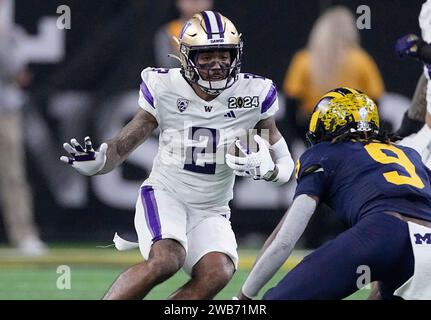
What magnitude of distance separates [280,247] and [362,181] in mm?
473

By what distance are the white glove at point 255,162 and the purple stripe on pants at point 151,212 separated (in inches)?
17.1

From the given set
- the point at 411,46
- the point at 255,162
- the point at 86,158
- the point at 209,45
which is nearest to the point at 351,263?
the point at 255,162

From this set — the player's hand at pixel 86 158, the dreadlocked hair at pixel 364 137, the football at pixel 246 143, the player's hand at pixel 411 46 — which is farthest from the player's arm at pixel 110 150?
the player's hand at pixel 411 46

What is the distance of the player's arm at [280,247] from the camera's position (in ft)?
17.2

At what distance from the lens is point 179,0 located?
9.81 m

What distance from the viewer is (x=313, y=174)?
212 inches

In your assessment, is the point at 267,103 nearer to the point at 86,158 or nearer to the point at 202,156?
the point at 202,156

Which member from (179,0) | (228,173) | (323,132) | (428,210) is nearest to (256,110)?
(228,173)

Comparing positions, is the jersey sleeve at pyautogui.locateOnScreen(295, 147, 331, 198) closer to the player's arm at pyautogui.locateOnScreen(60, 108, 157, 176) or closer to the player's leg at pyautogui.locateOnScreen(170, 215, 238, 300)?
the player's leg at pyautogui.locateOnScreen(170, 215, 238, 300)

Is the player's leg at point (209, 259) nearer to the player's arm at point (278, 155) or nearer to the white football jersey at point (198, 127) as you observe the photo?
the white football jersey at point (198, 127)

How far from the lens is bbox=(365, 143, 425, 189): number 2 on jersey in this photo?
539 cm

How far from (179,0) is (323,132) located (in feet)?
14.4

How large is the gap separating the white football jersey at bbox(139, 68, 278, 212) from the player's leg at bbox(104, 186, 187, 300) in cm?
13
